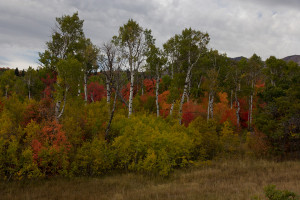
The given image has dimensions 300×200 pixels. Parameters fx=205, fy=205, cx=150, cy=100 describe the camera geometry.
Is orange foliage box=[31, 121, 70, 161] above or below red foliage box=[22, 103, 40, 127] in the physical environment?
below

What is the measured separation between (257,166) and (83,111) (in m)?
17.0

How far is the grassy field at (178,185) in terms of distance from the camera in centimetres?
1089

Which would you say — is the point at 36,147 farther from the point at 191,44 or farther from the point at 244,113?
the point at 244,113

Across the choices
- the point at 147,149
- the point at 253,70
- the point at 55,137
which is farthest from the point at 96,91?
the point at 147,149

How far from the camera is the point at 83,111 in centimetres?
2153

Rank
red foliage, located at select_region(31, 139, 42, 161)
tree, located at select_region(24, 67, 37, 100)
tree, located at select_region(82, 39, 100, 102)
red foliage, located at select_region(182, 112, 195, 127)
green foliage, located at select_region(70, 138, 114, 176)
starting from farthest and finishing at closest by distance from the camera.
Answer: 1. tree, located at select_region(24, 67, 37, 100)
2. red foliage, located at select_region(182, 112, 195, 127)
3. tree, located at select_region(82, 39, 100, 102)
4. green foliage, located at select_region(70, 138, 114, 176)
5. red foliage, located at select_region(31, 139, 42, 161)

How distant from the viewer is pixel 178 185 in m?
12.7

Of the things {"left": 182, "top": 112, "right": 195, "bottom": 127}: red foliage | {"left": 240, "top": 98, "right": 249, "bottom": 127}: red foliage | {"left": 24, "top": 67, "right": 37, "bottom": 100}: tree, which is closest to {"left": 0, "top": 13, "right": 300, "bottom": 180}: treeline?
{"left": 182, "top": 112, "right": 195, "bottom": 127}: red foliage

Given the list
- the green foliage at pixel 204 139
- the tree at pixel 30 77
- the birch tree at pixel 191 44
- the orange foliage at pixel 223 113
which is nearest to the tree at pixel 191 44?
the birch tree at pixel 191 44

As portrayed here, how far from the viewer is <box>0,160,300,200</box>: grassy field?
10891 mm

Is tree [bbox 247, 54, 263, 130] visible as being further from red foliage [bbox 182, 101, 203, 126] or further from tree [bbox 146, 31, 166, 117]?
tree [bbox 146, 31, 166, 117]

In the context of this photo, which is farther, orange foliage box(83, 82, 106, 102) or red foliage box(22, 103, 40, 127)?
orange foliage box(83, 82, 106, 102)

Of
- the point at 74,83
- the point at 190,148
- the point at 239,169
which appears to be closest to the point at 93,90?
the point at 74,83

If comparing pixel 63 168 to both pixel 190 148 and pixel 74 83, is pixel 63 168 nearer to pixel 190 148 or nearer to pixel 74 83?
pixel 74 83
